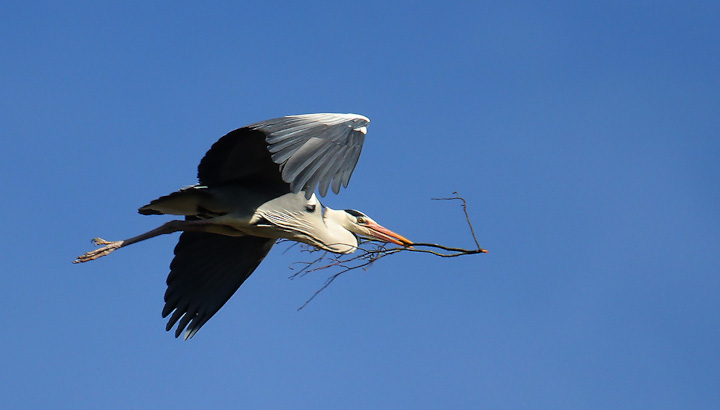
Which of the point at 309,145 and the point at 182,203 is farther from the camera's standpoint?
the point at 182,203

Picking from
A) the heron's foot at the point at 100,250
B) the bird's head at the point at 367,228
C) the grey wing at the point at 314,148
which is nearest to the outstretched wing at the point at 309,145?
the grey wing at the point at 314,148

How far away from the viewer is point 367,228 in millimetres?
9086

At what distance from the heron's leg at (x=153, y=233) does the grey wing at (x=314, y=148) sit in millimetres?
1297

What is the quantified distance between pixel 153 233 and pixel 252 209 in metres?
0.86

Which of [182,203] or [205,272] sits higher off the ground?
[182,203]

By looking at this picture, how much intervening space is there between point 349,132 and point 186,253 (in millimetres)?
2543

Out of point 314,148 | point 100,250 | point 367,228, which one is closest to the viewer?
point 314,148

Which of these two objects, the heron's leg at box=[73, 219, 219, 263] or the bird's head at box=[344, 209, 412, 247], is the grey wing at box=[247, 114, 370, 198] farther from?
the bird's head at box=[344, 209, 412, 247]

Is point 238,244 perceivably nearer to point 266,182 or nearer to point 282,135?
point 266,182

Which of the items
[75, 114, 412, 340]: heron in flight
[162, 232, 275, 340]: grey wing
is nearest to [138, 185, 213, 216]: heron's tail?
[75, 114, 412, 340]: heron in flight

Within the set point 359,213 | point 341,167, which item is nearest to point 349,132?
point 341,167

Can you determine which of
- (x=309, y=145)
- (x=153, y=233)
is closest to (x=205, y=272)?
(x=153, y=233)

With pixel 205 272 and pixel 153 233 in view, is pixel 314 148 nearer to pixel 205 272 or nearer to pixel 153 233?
pixel 153 233

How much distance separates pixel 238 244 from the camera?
8797mm
